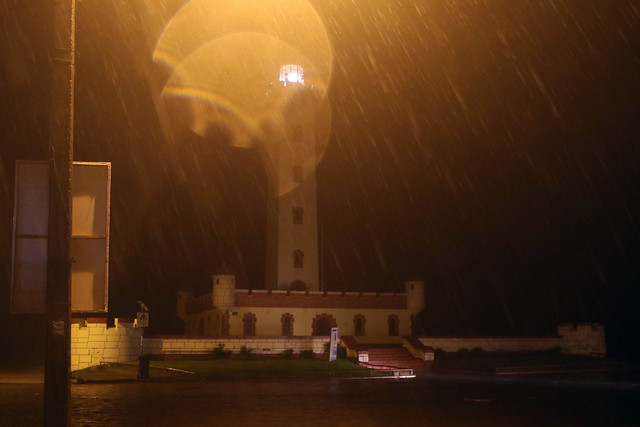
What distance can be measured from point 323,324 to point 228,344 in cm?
1021

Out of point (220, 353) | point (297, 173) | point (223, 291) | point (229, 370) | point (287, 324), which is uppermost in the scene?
point (297, 173)

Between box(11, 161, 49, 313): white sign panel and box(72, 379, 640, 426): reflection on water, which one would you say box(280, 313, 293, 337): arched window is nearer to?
box(72, 379, 640, 426): reflection on water

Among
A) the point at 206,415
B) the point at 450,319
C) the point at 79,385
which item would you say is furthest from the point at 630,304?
the point at 206,415

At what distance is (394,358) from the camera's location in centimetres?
4088

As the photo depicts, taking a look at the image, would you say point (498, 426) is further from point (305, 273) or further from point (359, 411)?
point (305, 273)

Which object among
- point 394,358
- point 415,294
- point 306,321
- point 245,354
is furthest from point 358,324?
point 245,354

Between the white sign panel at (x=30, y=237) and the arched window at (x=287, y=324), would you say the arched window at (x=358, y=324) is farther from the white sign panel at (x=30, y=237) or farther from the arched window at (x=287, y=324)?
the white sign panel at (x=30, y=237)

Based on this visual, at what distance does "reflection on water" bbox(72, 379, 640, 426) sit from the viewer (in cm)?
1477

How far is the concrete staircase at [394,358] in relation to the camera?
39438 mm

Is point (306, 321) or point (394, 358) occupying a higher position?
point (306, 321)

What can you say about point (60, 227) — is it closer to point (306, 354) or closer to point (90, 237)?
point (90, 237)

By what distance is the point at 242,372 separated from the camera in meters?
31.3

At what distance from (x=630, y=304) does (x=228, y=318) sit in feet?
124

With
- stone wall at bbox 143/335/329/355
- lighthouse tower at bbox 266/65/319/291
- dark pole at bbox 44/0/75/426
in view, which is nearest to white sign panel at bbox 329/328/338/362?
stone wall at bbox 143/335/329/355
